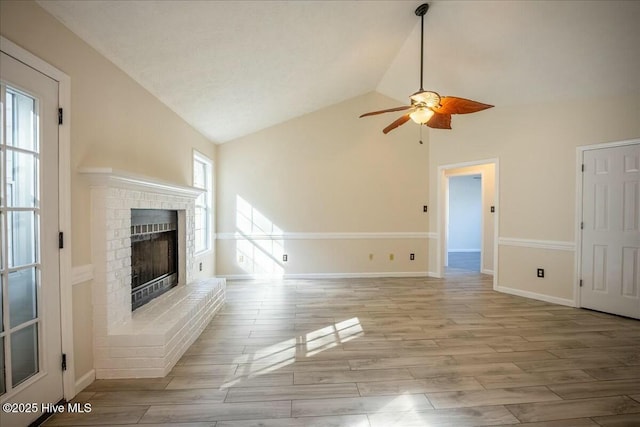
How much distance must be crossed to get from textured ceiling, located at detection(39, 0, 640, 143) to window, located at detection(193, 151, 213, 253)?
0.71m

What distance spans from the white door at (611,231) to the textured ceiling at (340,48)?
2.90 feet

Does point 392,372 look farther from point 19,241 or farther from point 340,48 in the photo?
point 340,48

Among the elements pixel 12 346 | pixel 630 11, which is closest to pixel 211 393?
pixel 12 346

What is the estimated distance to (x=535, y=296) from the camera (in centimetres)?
434

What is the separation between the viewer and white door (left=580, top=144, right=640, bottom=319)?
3.54 metres

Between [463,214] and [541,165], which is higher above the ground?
[541,165]

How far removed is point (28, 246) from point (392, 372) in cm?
258

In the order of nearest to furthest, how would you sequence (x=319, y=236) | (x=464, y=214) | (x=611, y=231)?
(x=611, y=231) → (x=319, y=236) → (x=464, y=214)

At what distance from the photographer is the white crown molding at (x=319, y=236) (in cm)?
547

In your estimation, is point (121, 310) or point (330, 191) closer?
point (121, 310)

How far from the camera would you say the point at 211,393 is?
208 cm

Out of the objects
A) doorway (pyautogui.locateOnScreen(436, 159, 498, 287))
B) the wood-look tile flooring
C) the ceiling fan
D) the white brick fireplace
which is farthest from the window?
doorway (pyautogui.locateOnScreen(436, 159, 498, 287))

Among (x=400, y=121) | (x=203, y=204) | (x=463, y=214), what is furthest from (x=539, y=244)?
(x=203, y=204)

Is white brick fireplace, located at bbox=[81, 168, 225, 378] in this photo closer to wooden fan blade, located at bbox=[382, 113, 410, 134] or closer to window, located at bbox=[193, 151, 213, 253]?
window, located at bbox=[193, 151, 213, 253]
